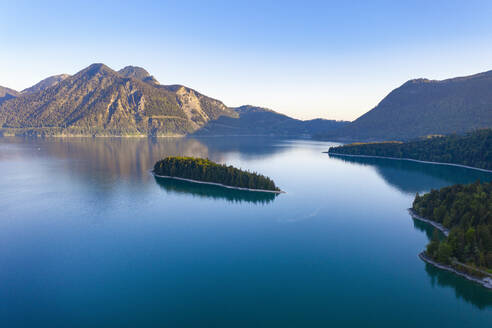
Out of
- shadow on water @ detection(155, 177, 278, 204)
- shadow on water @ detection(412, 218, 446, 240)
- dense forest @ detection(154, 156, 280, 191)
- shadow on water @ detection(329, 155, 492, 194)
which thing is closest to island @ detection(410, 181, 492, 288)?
shadow on water @ detection(412, 218, 446, 240)

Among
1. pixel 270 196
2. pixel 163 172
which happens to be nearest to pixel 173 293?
pixel 270 196

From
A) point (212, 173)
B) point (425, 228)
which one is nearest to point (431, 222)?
point (425, 228)

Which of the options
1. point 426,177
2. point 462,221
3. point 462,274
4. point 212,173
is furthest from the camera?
point 426,177

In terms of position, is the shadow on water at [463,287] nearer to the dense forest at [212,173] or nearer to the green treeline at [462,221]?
the green treeline at [462,221]

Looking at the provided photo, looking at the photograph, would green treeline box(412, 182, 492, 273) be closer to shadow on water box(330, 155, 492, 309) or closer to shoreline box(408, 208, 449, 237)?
shoreline box(408, 208, 449, 237)

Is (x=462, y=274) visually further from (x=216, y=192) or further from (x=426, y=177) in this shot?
(x=426, y=177)

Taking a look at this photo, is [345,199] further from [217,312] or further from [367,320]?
[217,312]
